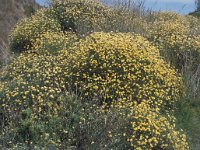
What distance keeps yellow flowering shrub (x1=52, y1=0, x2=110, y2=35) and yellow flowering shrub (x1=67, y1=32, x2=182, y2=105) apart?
293cm

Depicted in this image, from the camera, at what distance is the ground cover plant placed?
16.9 feet

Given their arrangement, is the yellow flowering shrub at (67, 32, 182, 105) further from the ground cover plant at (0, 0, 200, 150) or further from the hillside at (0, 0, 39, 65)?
the hillside at (0, 0, 39, 65)

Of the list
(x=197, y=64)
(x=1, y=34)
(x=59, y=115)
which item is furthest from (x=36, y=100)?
(x=1, y=34)

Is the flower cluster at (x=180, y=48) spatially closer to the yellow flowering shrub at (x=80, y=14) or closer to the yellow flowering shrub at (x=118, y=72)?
the yellow flowering shrub at (x=118, y=72)

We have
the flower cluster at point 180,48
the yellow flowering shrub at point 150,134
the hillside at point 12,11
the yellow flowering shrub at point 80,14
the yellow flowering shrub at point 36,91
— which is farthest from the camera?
the hillside at point 12,11

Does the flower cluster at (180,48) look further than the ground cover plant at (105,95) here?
Yes

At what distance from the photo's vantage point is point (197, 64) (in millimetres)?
7758

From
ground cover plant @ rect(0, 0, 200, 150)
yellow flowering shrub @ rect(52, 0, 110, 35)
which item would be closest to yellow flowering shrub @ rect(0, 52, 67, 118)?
ground cover plant @ rect(0, 0, 200, 150)

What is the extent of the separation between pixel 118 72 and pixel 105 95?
1.77 ft

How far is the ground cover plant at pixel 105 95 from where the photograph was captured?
16.9 ft

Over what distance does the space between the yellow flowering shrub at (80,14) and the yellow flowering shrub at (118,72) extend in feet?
9.60

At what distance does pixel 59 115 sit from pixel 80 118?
296 mm

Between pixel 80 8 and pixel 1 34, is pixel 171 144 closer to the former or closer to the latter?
pixel 80 8

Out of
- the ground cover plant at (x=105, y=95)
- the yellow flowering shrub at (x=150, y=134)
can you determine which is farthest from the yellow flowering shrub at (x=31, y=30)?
the yellow flowering shrub at (x=150, y=134)
